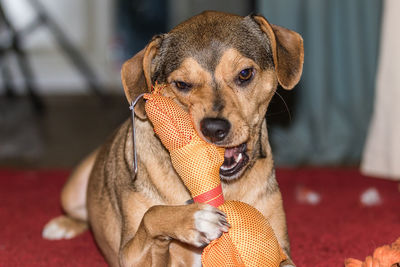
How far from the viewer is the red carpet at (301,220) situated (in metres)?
2.95

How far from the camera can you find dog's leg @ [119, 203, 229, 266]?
2.04 meters

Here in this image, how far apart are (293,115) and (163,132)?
11.3ft

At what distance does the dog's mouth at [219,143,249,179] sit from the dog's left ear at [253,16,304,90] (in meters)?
0.35

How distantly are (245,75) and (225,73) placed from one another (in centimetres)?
10

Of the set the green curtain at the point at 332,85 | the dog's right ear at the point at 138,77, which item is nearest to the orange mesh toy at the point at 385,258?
the dog's right ear at the point at 138,77

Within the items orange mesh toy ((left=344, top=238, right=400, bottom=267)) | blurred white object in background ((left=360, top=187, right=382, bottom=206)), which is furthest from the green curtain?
orange mesh toy ((left=344, top=238, right=400, bottom=267))

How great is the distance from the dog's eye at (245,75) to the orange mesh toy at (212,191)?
0.97 feet

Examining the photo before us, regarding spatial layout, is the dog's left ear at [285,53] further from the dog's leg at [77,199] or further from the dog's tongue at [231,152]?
the dog's leg at [77,199]

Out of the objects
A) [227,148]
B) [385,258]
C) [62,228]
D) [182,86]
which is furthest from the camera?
[62,228]

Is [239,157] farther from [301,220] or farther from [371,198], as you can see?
[371,198]

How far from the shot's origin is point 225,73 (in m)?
2.45

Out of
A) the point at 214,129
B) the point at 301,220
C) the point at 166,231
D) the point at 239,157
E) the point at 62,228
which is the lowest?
the point at 301,220

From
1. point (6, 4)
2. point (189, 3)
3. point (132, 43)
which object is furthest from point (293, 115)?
point (6, 4)

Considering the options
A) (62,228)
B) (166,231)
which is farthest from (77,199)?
(166,231)
